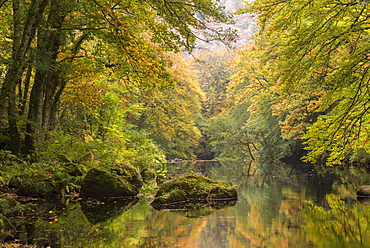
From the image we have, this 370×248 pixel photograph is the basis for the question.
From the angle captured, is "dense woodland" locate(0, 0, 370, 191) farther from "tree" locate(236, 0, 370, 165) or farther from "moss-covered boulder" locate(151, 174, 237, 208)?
"moss-covered boulder" locate(151, 174, 237, 208)

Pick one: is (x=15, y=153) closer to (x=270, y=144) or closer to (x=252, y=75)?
(x=252, y=75)

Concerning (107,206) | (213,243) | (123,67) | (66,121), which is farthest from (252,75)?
(213,243)

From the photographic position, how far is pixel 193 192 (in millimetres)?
10562

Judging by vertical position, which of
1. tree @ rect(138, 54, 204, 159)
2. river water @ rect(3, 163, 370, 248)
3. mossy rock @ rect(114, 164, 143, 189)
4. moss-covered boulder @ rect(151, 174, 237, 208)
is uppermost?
tree @ rect(138, 54, 204, 159)

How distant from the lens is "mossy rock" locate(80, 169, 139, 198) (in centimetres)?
1045

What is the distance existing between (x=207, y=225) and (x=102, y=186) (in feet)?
15.1

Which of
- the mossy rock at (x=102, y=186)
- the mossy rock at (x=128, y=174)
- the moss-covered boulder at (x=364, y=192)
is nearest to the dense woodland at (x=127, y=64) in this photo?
the mossy rock at (x=128, y=174)

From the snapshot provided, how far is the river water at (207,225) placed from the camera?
5.64m

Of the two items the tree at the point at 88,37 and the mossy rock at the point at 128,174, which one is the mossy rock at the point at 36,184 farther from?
the mossy rock at the point at 128,174

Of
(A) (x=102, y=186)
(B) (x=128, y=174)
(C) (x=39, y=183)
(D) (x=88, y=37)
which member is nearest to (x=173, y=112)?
(B) (x=128, y=174)

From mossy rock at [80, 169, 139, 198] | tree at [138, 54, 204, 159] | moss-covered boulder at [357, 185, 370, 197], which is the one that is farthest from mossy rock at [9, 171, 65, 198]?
tree at [138, 54, 204, 159]

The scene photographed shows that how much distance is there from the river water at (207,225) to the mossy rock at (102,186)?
2.79 feet

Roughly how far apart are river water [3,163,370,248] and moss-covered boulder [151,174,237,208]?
0.74 m

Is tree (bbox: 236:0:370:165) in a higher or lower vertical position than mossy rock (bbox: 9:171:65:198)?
higher
